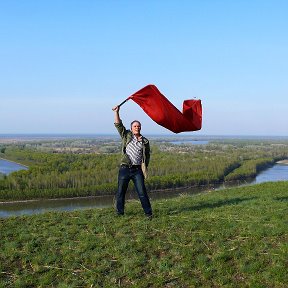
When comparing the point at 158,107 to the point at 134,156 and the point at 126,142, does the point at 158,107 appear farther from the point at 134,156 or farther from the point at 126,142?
the point at 134,156

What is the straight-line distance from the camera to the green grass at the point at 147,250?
20.4 feet

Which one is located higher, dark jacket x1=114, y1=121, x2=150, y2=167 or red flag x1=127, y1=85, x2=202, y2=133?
red flag x1=127, y1=85, x2=202, y2=133

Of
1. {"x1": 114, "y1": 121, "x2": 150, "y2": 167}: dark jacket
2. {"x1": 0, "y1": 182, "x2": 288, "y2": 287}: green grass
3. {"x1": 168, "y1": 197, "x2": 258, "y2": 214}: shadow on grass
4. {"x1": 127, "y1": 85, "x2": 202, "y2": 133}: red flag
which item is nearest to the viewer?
{"x1": 0, "y1": 182, "x2": 288, "y2": 287}: green grass

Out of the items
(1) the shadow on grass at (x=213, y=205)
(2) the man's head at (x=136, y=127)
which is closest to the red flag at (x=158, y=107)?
(2) the man's head at (x=136, y=127)

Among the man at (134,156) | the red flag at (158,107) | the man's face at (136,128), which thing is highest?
the red flag at (158,107)

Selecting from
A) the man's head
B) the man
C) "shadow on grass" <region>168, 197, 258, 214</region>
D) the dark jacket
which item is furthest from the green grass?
the man's head

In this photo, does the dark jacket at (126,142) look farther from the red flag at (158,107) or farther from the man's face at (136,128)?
the red flag at (158,107)

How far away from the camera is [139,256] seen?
7035 millimetres

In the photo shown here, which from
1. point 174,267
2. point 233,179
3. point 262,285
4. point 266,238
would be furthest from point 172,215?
point 233,179

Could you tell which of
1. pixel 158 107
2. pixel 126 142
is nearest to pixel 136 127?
pixel 126 142

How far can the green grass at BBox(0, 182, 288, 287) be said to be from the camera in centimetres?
622

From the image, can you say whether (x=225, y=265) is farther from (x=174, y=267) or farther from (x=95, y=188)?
(x=95, y=188)

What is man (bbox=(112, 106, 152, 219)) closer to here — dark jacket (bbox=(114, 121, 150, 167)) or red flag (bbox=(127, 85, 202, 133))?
dark jacket (bbox=(114, 121, 150, 167))

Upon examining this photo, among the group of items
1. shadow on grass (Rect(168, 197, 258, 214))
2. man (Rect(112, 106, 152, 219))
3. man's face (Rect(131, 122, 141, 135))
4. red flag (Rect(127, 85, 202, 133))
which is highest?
red flag (Rect(127, 85, 202, 133))
